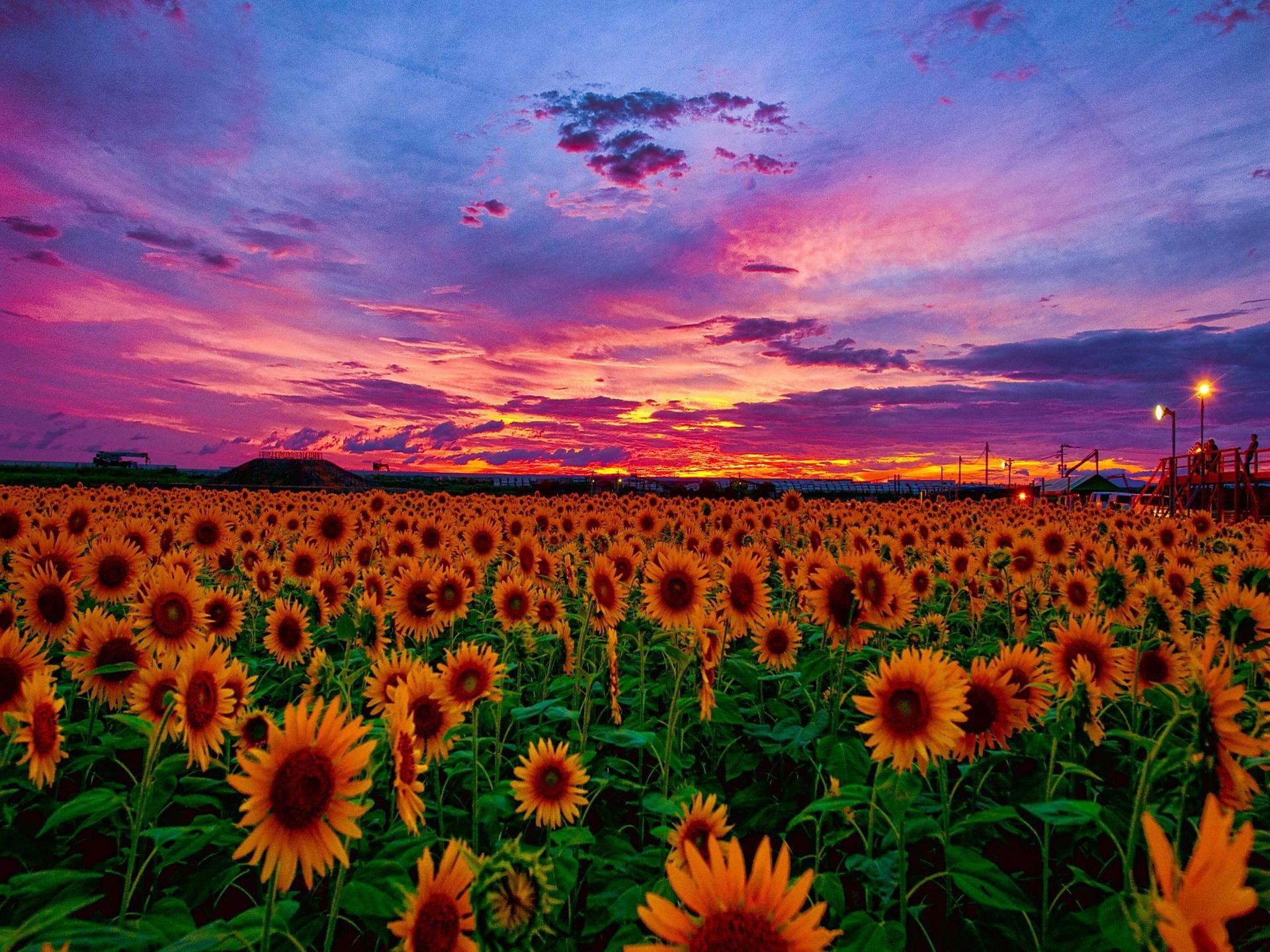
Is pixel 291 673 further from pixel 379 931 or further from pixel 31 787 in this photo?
pixel 379 931

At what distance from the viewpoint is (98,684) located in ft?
13.5

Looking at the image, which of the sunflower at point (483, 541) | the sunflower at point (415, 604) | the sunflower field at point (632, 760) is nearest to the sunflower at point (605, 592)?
the sunflower field at point (632, 760)

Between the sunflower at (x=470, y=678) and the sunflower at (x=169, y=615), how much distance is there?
1.92 metres

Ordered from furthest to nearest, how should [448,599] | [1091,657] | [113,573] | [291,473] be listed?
[291,473] < [113,573] < [448,599] < [1091,657]

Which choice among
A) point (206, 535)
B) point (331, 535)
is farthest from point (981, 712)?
point (206, 535)

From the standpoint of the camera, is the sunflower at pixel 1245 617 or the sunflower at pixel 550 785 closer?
the sunflower at pixel 550 785

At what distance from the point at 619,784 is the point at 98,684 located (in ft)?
10.8

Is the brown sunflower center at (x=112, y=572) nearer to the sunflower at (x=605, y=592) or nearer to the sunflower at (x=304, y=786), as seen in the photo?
the sunflower at (x=605, y=592)

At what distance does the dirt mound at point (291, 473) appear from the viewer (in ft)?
205

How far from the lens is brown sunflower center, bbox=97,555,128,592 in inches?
228

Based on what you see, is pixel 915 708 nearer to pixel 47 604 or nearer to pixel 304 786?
pixel 304 786

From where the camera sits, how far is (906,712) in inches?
110

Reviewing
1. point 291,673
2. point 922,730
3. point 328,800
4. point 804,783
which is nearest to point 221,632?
point 291,673

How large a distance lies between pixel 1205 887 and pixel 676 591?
12.1ft
